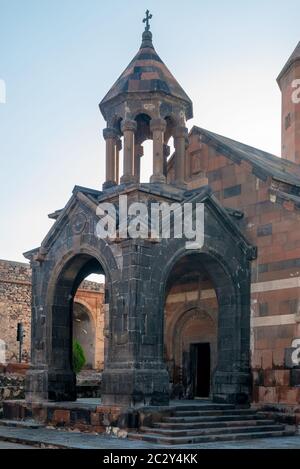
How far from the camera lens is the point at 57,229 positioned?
1593 cm

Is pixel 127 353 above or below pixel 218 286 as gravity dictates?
below

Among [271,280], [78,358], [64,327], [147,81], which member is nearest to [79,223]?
[64,327]

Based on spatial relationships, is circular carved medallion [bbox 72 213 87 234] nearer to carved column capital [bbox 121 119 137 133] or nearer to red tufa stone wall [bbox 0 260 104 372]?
carved column capital [bbox 121 119 137 133]

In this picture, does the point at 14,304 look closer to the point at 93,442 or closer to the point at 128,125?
the point at 128,125

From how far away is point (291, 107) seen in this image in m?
25.1

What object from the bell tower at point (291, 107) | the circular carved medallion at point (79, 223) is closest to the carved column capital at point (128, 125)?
the circular carved medallion at point (79, 223)

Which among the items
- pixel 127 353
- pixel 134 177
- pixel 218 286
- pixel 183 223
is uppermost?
pixel 134 177

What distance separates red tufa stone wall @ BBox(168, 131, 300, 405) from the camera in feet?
47.9

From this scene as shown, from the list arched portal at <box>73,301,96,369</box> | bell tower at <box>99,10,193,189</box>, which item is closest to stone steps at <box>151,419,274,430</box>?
bell tower at <box>99,10,193,189</box>

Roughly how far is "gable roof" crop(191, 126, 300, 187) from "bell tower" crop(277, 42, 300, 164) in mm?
4096

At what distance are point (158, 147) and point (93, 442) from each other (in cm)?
661

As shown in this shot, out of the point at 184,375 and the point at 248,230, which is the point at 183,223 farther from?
the point at 184,375
